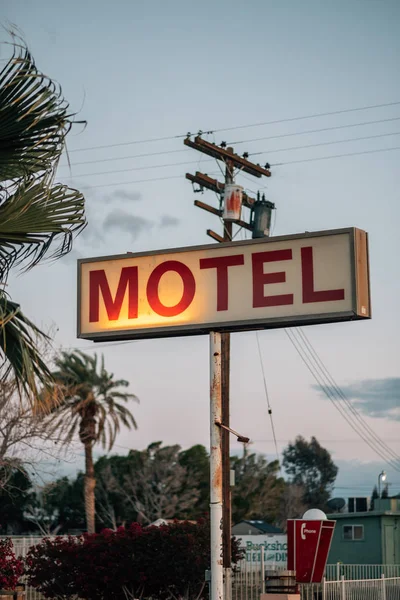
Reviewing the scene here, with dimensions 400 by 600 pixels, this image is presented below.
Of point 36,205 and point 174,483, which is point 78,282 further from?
point 174,483

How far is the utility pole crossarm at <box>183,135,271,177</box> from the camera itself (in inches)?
1017

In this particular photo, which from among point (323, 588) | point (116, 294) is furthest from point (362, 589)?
point (116, 294)

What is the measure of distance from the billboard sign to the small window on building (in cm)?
2374

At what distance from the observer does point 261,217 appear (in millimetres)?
26125

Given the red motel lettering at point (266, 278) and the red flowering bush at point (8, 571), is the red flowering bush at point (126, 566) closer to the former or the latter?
the red flowering bush at point (8, 571)

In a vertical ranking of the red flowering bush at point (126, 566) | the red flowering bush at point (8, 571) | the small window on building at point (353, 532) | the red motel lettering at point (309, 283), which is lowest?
the small window on building at point (353, 532)

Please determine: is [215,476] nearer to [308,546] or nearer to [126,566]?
[308,546]

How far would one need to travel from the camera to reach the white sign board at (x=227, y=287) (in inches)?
399

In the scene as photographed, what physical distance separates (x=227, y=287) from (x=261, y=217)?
1570 centimetres

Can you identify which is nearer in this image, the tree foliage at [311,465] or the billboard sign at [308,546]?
the billboard sign at [308,546]

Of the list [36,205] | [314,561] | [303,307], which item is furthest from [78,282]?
[314,561]

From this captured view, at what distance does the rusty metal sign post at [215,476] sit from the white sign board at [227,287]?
39 centimetres

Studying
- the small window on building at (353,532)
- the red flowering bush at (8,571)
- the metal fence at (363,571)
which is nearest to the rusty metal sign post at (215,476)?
the red flowering bush at (8,571)

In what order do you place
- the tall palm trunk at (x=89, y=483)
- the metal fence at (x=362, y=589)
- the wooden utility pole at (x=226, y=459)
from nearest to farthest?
the wooden utility pole at (x=226, y=459) < the metal fence at (x=362, y=589) < the tall palm trunk at (x=89, y=483)
